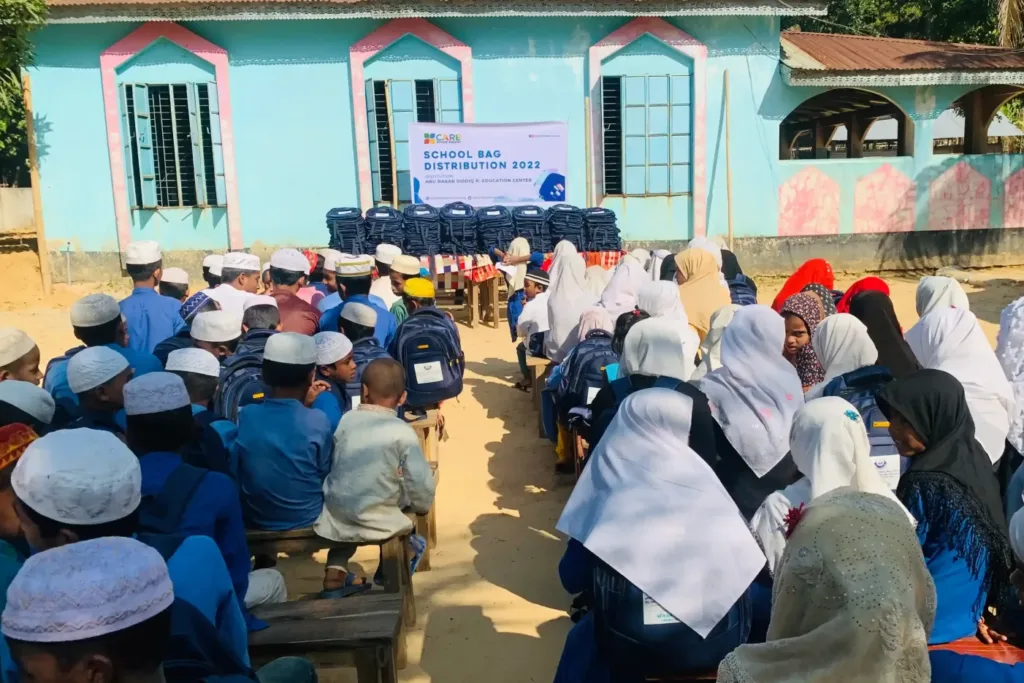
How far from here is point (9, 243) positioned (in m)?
14.3

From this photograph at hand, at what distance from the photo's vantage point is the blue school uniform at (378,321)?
17.6ft

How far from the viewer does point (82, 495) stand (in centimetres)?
192

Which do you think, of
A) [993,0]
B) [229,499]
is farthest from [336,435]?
[993,0]

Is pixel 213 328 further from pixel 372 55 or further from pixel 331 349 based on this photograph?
pixel 372 55

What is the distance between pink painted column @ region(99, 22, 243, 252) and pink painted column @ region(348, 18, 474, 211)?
72.5 inches

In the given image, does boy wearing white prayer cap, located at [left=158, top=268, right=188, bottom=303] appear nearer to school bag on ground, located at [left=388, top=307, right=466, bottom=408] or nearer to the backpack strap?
school bag on ground, located at [left=388, top=307, right=466, bottom=408]

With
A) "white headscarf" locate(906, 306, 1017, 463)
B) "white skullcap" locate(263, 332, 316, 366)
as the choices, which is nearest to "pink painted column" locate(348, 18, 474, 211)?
"white skullcap" locate(263, 332, 316, 366)

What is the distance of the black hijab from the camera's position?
441 centimetres

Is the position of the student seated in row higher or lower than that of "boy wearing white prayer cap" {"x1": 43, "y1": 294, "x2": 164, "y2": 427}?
lower

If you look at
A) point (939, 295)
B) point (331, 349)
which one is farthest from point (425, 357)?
point (939, 295)

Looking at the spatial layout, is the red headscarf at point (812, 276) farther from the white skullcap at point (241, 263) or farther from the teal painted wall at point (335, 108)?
the teal painted wall at point (335, 108)

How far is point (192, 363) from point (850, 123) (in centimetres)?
1789

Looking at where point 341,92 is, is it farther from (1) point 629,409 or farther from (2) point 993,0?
(2) point 993,0

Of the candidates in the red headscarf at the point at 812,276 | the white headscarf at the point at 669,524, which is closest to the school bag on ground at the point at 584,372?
the red headscarf at the point at 812,276
